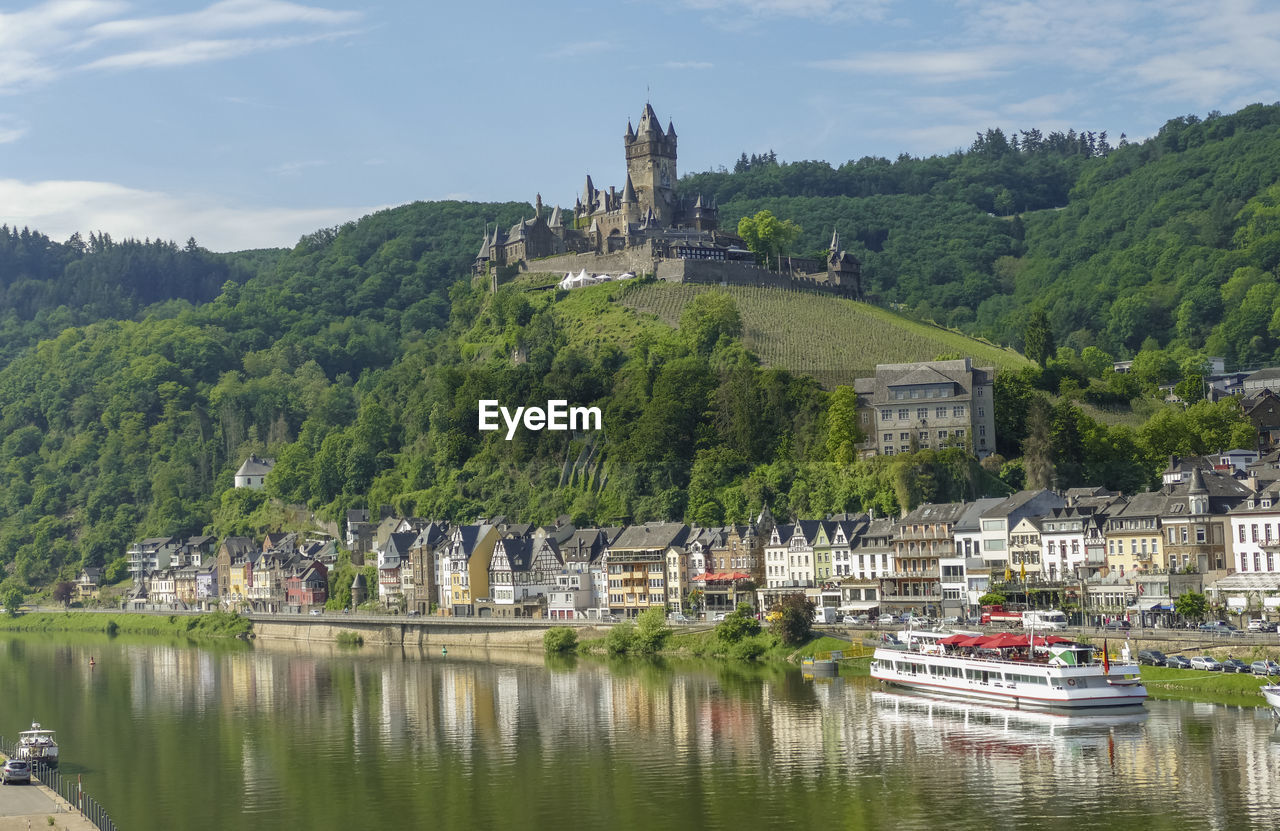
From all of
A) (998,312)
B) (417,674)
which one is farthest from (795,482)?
(998,312)

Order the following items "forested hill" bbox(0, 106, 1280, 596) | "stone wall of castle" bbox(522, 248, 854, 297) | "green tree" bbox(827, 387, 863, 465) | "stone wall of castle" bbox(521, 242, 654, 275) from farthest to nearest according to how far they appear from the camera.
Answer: "stone wall of castle" bbox(521, 242, 654, 275), "stone wall of castle" bbox(522, 248, 854, 297), "forested hill" bbox(0, 106, 1280, 596), "green tree" bbox(827, 387, 863, 465)

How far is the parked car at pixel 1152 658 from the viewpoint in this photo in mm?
62438

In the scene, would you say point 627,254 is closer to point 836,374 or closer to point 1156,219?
point 836,374

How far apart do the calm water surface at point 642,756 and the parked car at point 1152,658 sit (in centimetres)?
414

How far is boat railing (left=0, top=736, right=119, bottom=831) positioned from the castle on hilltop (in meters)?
84.5

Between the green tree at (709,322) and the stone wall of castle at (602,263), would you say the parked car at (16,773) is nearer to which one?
the green tree at (709,322)

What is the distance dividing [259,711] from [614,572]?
107 feet

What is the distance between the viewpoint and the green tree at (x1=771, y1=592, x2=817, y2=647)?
7712 centimetres

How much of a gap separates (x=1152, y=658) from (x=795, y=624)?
62.2 ft

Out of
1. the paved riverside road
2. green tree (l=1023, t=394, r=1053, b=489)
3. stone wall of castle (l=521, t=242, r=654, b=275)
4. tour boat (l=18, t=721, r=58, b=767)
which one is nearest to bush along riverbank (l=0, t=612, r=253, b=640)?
stone wall of castle (l=521, t=242, r=654, b=275)

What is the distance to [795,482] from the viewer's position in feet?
325

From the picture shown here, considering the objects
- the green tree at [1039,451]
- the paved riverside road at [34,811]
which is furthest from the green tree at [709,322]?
the paved riverside road at [34,811]

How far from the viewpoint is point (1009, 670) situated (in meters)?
61.9

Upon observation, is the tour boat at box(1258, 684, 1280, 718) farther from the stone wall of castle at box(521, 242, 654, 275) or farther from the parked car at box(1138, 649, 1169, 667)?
the stone wall of castle at box(521, 242, 654, 275)
